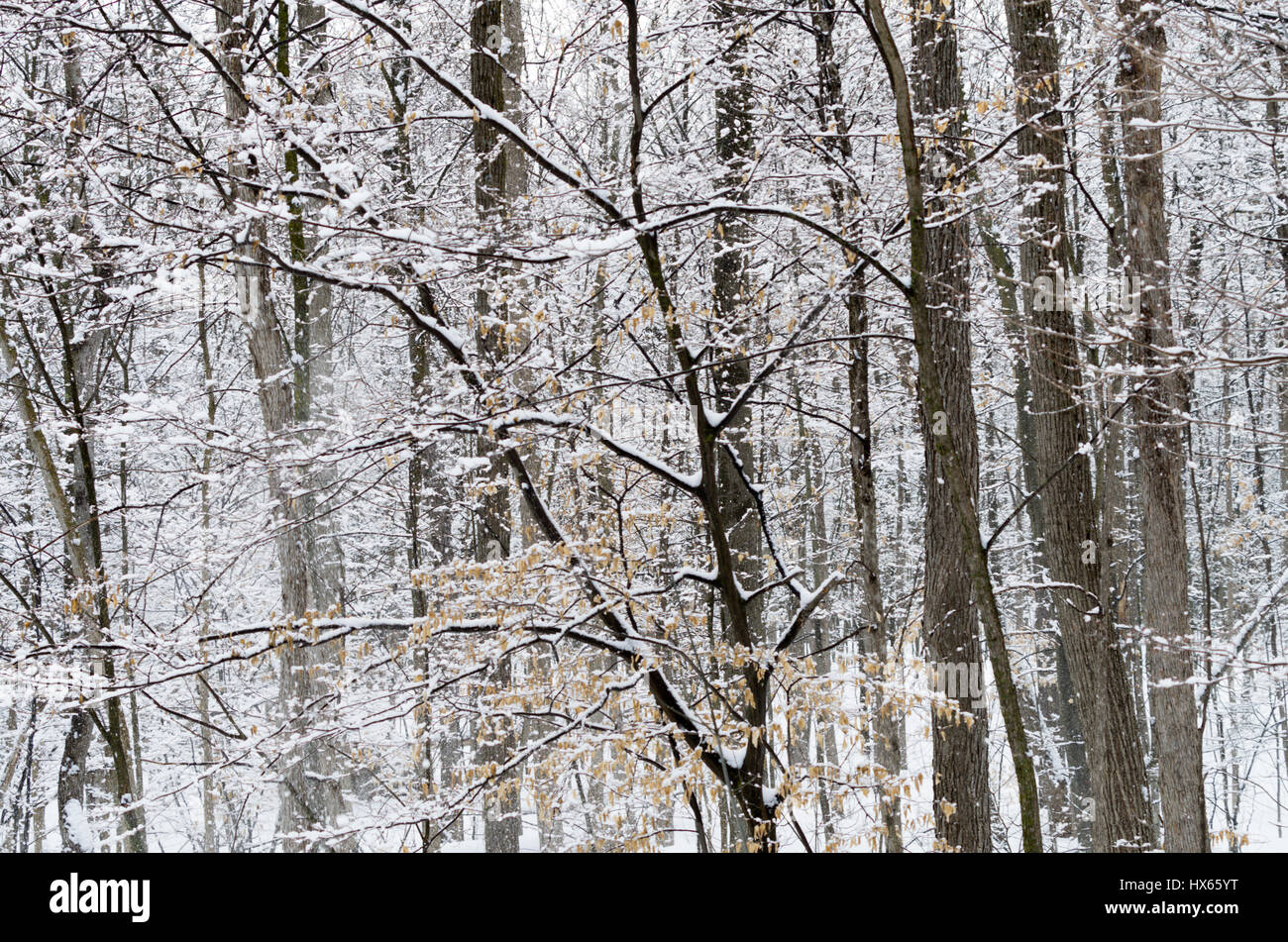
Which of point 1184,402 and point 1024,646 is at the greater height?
point 1184,402

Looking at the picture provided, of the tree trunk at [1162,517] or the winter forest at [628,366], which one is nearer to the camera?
the winter forest at [628,366]

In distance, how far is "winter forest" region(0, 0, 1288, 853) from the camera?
511 cm

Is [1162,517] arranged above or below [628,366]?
below

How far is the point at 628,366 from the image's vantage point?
12.8 meters

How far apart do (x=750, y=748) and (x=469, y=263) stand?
9.95ft

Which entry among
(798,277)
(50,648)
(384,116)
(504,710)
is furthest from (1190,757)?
(384,116)

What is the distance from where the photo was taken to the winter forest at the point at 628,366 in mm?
5109

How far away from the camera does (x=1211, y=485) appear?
61.8 feet

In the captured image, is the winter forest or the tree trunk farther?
the tree trunk

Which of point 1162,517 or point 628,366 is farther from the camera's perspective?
point 628,366

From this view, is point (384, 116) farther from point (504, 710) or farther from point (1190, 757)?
point (1190, 757)
